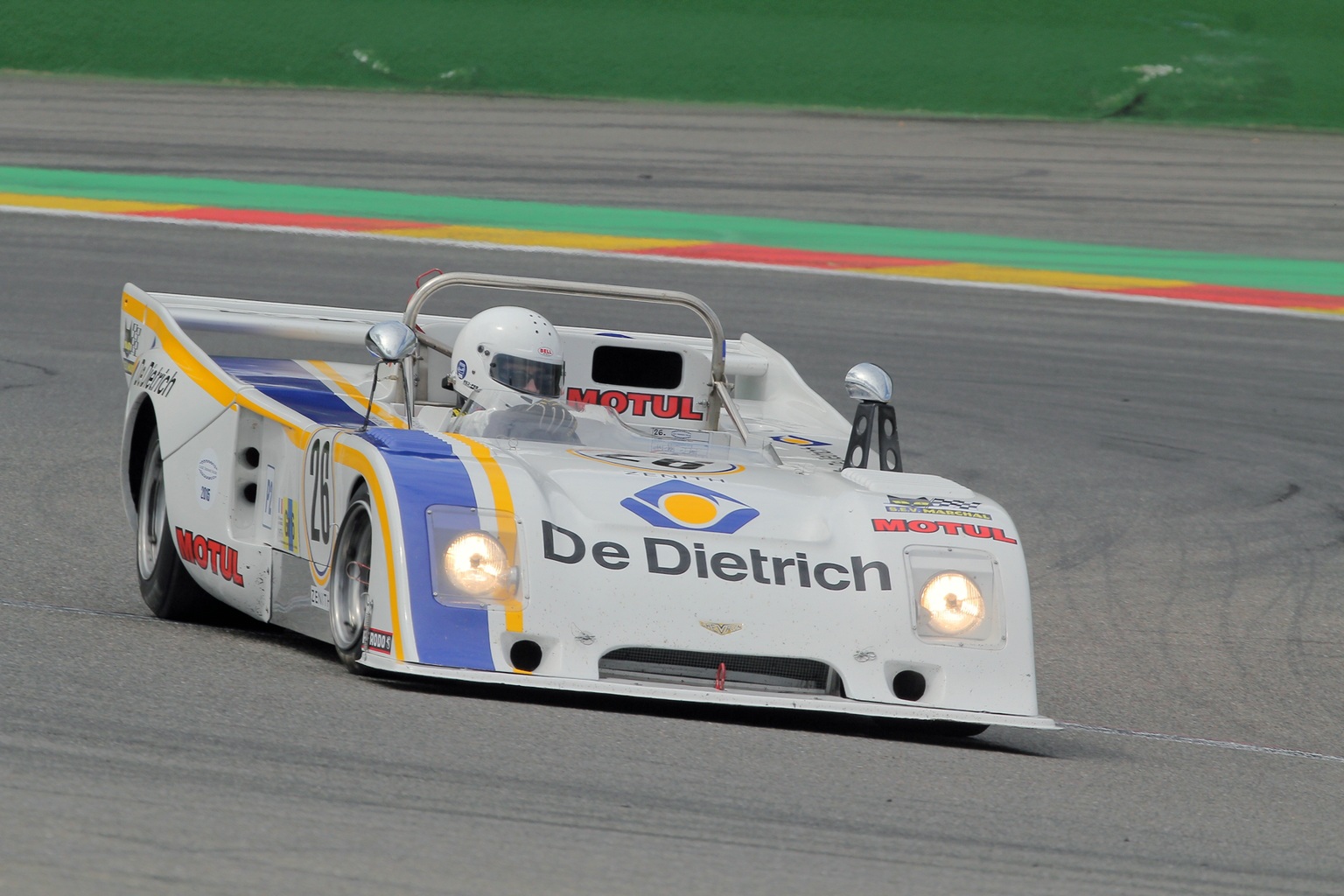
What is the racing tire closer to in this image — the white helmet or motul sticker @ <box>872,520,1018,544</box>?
the white helmet

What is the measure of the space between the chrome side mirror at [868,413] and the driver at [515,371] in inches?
39.0

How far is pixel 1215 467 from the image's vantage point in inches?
422

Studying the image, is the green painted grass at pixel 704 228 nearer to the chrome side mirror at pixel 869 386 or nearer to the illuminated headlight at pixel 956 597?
the chrome side mirror at pixel 869 386

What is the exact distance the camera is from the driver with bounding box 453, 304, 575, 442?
6.58 meters

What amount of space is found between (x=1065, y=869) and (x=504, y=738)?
1352 mm

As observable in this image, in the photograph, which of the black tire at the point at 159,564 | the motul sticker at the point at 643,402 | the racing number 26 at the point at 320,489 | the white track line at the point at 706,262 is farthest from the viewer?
the white track line at the point at 706,262

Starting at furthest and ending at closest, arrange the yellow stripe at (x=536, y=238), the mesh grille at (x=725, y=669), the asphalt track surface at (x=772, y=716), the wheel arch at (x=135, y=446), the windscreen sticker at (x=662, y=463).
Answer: the yellow stripe at (x=536, y=238) → the wheel arch at (x=135, y=446) → the windscreen sticker at (x=662, y=463) → the mesh grille at (x=725, y=669) → the asphalt track surface at (x=772, y=716)

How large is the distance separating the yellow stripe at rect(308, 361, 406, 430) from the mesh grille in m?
1.38

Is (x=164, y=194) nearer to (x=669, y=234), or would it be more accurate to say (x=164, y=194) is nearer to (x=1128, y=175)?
(x=669, y=234)

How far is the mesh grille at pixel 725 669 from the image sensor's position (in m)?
5.38

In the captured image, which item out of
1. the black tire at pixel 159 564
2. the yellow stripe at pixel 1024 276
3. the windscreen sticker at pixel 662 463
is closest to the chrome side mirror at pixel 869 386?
the windscreen sticker at pixel 662 463

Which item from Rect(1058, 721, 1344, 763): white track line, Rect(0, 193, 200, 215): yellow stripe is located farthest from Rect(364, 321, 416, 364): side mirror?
Rect(0, 193, 200, 215): yellow stripe

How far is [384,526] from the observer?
17.6 ft

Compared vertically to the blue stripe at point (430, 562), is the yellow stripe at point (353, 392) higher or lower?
higher
